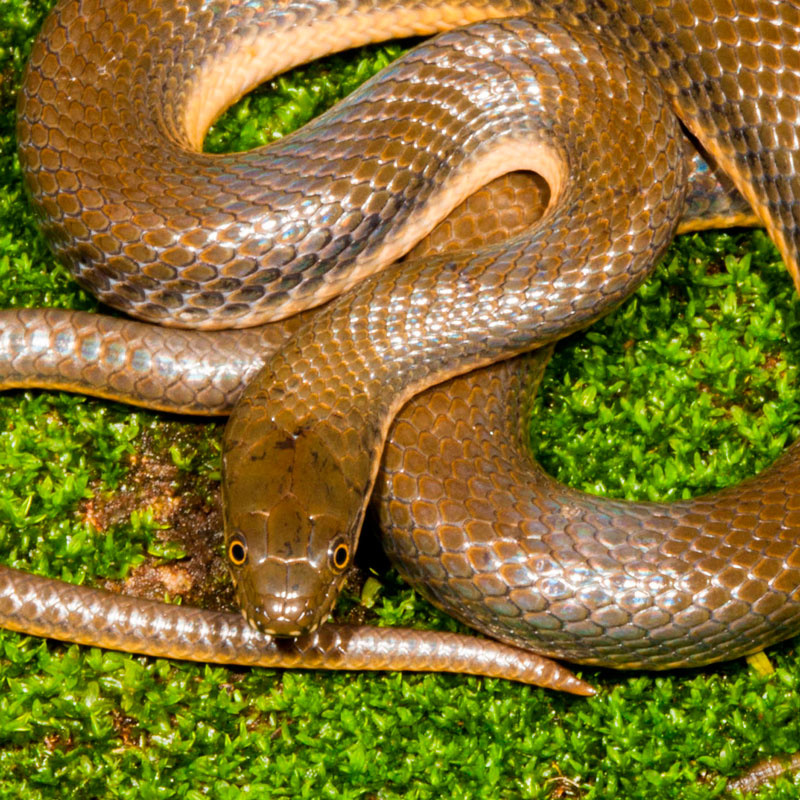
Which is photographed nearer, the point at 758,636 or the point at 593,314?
the point at 758,636

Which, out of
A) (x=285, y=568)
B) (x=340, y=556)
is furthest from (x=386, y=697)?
(x=285, y=568)

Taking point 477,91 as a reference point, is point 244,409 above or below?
below

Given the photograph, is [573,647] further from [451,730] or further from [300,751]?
[300,751]

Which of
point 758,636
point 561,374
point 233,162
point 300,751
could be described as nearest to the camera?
point 758,636

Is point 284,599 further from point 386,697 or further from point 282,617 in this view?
point 386,697

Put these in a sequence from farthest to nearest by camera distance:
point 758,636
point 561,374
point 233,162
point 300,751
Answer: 1. point 561,374
2. point 233,162
3. point 300,751
4. point 758,636

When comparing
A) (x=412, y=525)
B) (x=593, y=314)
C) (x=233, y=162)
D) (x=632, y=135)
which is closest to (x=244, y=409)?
(x=412, y=525)
